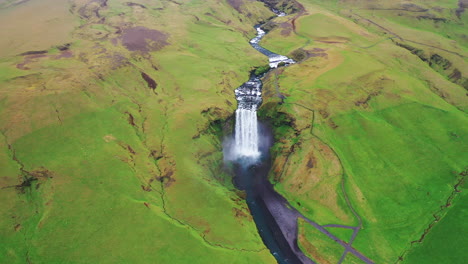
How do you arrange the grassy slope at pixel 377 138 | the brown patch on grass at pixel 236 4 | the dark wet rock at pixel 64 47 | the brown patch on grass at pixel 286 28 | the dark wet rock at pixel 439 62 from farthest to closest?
the brown patch on grass at pixel 236 4 < the brown patch on grass at pixel 286 28 < the dark wet rock at pixel 439 62 < the dark wet rock at pixel 64 47 < the grassy slope at pixel 377 138

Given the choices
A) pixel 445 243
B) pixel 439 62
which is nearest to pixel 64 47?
pixel 445 243

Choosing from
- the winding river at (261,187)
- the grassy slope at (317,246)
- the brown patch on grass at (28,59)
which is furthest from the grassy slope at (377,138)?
the brown patch on grass at (28,59)

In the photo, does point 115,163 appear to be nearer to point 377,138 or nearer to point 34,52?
point 34,52

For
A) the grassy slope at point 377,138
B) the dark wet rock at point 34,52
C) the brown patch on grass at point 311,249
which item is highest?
the dark wet rock at point 34,52

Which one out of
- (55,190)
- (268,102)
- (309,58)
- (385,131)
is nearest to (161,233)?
(55,190)

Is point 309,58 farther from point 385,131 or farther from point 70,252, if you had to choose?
point 70,252

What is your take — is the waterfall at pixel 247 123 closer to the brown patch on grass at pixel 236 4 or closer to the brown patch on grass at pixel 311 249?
the brown patch on grass at pixel 311 249

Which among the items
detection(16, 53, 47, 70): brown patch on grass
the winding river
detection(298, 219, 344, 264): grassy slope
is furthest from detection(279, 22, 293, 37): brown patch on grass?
detection(298, 219, 344, 264): grassy slope

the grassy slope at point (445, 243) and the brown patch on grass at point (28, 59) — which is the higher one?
the brown patch on grass at point (28, 59)

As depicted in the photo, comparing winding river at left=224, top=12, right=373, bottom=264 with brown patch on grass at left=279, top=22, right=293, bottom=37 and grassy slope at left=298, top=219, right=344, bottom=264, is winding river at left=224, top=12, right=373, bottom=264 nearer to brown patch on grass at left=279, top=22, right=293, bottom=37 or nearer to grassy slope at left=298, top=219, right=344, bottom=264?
grassy slope at left=298, top=219, right=344, bottom=264
